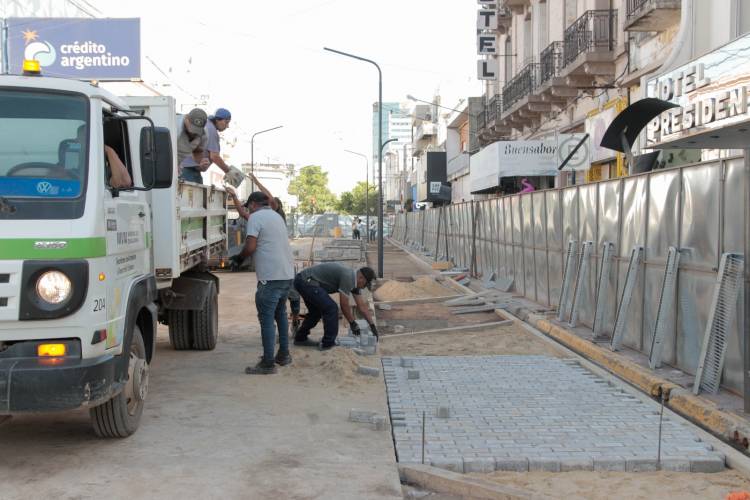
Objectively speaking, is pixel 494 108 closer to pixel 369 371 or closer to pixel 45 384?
pixel 369 371

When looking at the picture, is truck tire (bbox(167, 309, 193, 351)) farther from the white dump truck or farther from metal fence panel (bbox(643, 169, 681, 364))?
metal fence panel (bbox(643, 169, 681, 364))

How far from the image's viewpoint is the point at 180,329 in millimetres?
9492

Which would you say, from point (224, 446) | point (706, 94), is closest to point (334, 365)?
point (224, 446)

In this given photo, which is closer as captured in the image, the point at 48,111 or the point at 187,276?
the point at 48,111

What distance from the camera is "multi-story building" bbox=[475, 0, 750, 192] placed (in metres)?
14.4

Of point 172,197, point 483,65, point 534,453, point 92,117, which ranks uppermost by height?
point 483,65

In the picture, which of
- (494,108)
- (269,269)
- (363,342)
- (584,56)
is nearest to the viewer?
(269,269)

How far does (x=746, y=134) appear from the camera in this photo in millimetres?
5934

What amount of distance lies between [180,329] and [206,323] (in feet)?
1.15

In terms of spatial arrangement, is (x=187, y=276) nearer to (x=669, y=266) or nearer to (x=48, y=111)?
(x=48, y=111)

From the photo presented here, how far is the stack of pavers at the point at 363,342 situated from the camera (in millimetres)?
9570

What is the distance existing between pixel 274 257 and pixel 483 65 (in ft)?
86.9

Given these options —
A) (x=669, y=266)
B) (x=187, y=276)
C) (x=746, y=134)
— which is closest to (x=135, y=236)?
(x=187, y=276)

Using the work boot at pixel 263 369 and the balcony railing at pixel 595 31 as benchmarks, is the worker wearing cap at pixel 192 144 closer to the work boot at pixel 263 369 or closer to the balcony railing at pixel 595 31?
the work boot at pixel 263 369
